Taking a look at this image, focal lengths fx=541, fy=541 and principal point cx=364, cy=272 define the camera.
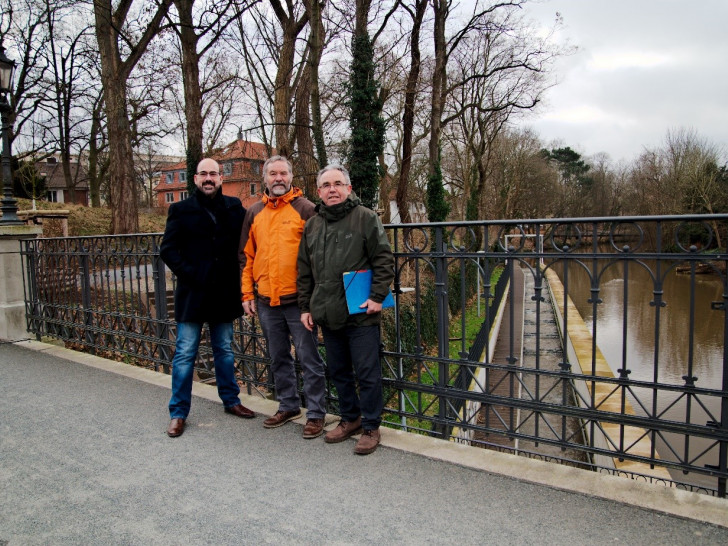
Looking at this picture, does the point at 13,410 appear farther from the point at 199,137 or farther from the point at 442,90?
the point at 442,90

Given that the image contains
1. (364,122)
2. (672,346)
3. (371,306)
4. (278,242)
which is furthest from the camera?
(672,346)

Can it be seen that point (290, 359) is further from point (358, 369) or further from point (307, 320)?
point (358, 369)

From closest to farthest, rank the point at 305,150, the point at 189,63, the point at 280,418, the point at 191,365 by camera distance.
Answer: the point at 280,418 → the point at 191,365 → the point at 305,150 → the point at 189,63

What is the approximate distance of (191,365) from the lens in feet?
14.2

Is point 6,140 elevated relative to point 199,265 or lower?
elevated

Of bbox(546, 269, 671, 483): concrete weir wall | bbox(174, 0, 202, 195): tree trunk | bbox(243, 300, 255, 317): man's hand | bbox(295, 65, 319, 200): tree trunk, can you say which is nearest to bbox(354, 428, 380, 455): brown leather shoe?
bbox(243, 300, 255, 317): man's hand

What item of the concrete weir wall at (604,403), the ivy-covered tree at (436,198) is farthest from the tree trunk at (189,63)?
the concrete weir wall at (604,403)

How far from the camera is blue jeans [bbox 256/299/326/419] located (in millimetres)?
4070

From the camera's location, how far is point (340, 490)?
3.14 meters

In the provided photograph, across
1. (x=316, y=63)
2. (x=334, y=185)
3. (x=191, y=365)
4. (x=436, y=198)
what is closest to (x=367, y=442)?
(x=191, y=365)

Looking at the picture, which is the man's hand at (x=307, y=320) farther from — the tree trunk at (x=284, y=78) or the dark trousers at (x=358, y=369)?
the tree trunk at (x=284, y=78)

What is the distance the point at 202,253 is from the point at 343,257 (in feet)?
4.21

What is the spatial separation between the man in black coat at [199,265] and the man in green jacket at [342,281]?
2.61 ft

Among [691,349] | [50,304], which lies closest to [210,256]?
[691,349]
